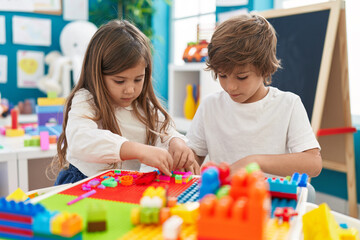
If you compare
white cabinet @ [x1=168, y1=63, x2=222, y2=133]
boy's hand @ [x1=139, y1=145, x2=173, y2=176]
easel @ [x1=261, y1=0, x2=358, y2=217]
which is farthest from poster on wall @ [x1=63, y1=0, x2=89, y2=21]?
boy's hand @ [x1=139, y1=145, x2=173, y2=176]

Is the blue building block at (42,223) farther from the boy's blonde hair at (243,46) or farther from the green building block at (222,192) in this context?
the boy's blonde hair at (243,46)

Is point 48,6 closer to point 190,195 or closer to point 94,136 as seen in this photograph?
point 94,136

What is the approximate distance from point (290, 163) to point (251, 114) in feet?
0.67

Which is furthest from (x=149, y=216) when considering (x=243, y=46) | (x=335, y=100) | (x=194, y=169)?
(x=335, y=100)

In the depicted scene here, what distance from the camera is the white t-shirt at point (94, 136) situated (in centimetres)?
87

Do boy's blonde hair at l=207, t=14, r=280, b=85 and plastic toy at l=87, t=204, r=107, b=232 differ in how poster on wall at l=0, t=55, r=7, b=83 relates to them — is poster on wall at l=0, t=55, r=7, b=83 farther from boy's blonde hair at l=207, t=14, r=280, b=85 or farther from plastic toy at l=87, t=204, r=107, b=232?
plastic toy at l=87, t=204, r=107, b=232

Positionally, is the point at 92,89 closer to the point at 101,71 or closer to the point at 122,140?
the point at 101,71

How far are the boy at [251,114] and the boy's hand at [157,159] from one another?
0.60 ft

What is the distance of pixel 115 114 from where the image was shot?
1.13 m

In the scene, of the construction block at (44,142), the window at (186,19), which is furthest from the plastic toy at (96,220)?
the window at (186,19)

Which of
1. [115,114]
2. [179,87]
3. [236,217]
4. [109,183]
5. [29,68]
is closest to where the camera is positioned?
[236,217]

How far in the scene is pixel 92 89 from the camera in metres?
1.07

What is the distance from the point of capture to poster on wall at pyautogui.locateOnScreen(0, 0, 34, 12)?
3.07m

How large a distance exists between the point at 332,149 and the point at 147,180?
136cm
